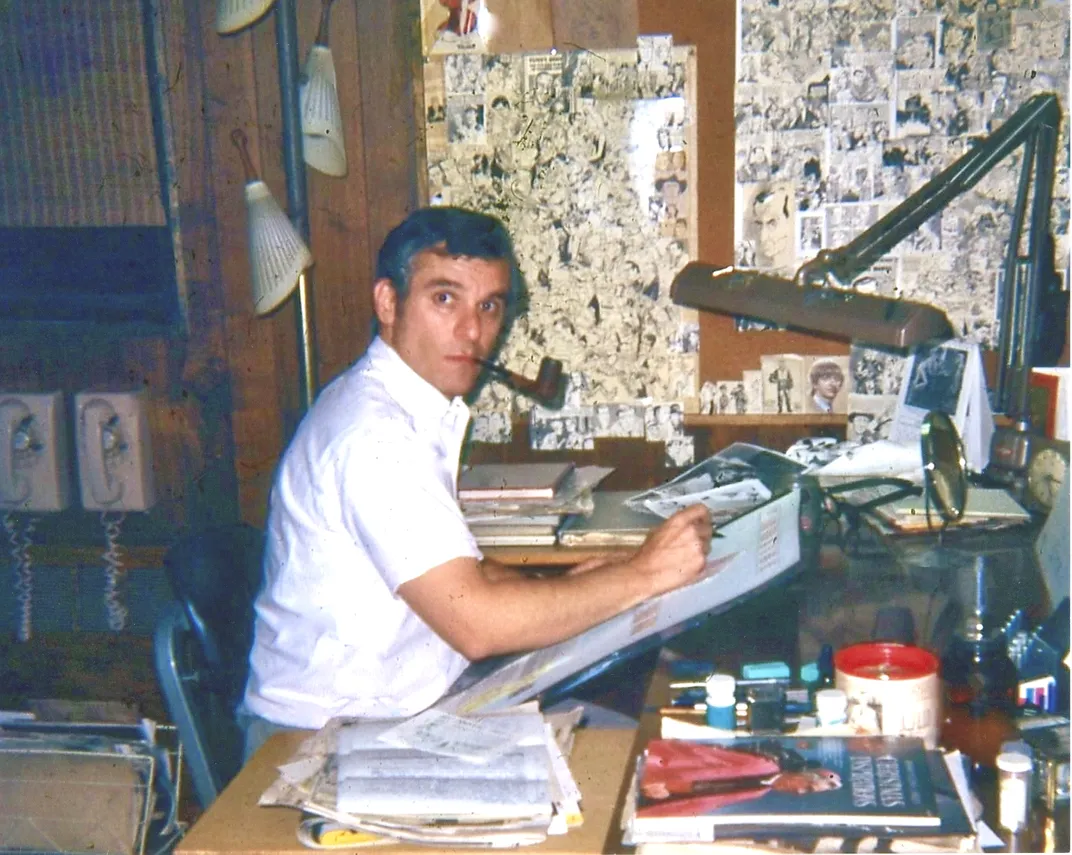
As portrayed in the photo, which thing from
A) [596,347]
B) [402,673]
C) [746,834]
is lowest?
[402,673]

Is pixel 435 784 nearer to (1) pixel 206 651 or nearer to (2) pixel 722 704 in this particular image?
(2) pixel 722 704

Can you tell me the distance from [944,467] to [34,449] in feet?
6.47

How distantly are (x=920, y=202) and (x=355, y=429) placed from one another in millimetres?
907

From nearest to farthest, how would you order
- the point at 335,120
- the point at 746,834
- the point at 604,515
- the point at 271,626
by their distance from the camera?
the point at 746,834 < the point at 271,626 < the point at 604,515 < the point at 335,120

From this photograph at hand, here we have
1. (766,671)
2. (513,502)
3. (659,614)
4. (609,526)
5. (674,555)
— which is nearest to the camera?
(766,671)

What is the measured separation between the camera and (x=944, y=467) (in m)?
2.11

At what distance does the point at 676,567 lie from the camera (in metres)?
1.60

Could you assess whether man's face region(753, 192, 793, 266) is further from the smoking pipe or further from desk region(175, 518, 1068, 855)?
desk region(175, 518, 1068, 855)

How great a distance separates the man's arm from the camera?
152 centimetres

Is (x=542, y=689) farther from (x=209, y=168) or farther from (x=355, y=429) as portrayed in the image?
(x=209, y=168)

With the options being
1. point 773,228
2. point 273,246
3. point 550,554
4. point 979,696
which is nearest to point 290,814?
point 979,696

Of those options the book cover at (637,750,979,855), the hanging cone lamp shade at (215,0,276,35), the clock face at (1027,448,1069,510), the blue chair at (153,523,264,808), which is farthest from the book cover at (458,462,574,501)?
the book cover at (637,750,979,855)

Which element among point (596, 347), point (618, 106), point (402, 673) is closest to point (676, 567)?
point (402, 673)

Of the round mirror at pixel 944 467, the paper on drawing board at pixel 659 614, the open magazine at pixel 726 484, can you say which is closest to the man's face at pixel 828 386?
the open magazine at pixel 726 484
